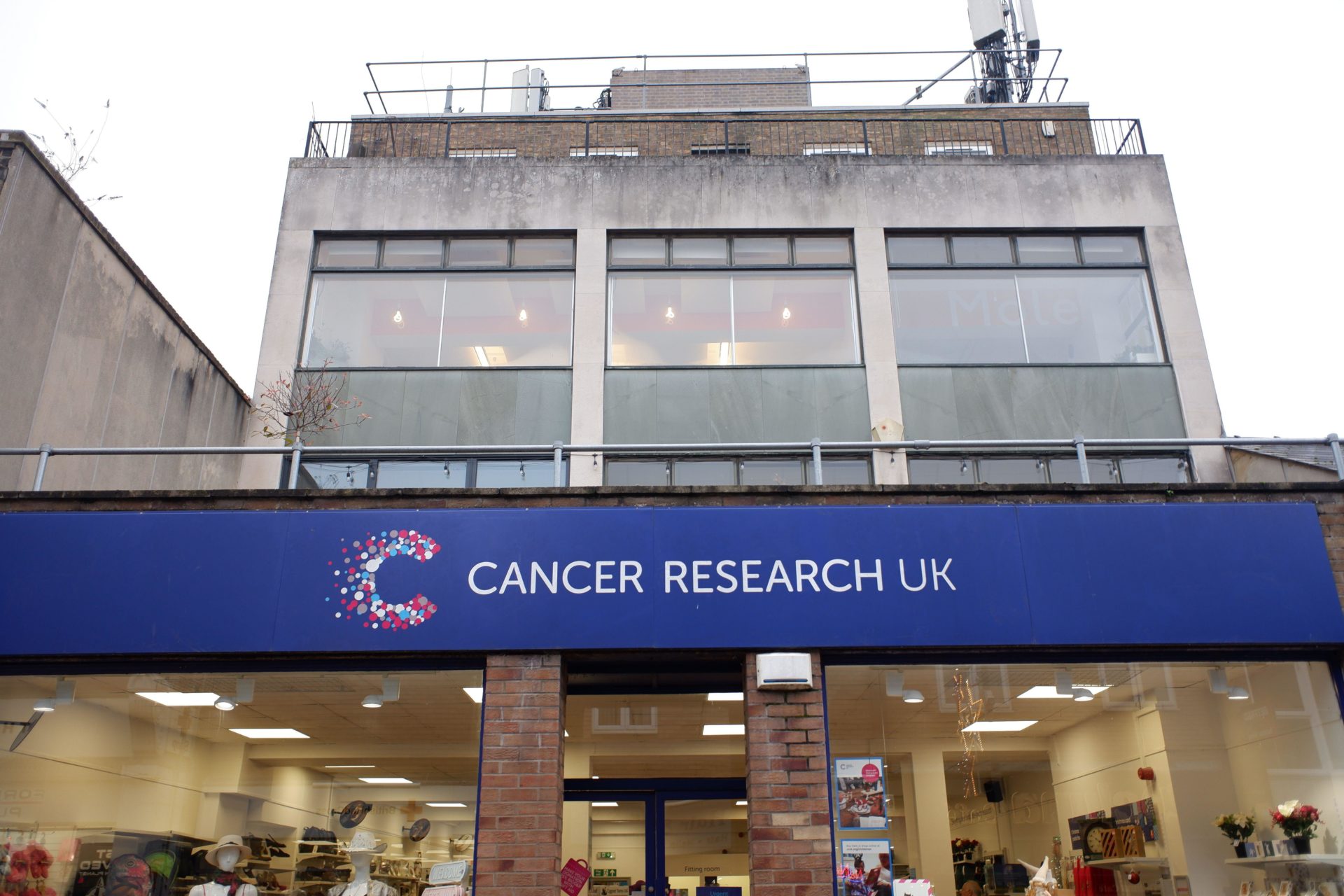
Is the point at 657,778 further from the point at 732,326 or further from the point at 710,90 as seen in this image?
the point at 710,90

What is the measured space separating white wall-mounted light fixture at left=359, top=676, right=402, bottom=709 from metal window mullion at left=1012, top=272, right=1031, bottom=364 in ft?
27.0

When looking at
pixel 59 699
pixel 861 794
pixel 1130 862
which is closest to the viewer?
pixel 861 794

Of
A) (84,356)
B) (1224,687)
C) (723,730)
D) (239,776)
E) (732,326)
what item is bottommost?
(239,776)

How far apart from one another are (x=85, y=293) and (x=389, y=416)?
3.34 m

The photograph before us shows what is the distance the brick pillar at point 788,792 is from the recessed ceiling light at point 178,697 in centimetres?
440

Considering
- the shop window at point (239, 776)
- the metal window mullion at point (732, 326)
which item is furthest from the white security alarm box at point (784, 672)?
the metal window mullion at point (732, 326)

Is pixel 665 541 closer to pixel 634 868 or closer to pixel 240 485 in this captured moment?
pixel 634 868

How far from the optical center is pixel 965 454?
11.9 m

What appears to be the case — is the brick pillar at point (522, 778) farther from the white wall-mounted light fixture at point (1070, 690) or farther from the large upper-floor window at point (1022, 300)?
the large upper-floor window at point (1022, 300)

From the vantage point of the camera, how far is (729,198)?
1341 centimetres

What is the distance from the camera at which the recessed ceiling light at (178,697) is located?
27.6 ft

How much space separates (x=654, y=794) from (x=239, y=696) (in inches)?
137

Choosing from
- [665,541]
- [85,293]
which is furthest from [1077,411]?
[85,293]

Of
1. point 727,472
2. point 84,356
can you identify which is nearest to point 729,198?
point 727,472
